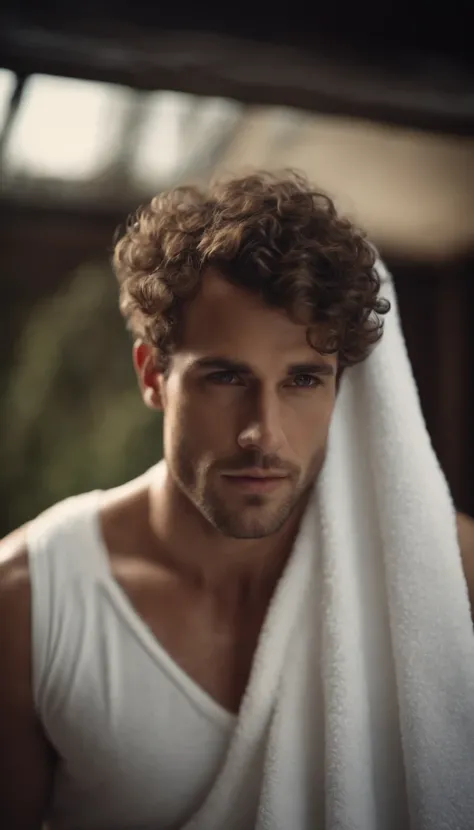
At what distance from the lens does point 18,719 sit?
548mm

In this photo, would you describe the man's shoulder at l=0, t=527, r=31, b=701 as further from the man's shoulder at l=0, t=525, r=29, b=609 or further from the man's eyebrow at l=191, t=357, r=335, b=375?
the man's eyebrow at l=191, t=357, r=335, b=375

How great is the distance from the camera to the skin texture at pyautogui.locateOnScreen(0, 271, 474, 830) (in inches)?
19.5

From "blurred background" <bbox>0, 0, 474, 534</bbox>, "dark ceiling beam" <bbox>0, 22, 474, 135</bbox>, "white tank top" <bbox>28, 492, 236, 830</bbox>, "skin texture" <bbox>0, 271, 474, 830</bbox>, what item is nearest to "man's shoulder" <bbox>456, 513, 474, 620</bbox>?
"skin texture" <bbox>0, 271, 474, 830</bbox>

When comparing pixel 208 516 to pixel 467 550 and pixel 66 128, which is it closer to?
pixel 467 550

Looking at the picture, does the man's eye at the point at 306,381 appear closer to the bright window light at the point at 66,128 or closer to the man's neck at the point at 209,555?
the man's neck at the point at 209,555

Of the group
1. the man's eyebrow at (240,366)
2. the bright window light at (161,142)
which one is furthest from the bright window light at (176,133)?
the man's eyebrow at (240,366)

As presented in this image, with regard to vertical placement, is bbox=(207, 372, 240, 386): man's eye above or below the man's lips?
above

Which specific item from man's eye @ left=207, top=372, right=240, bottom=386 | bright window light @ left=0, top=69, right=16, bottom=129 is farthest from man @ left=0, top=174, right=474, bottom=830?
bright window light @ left=0, top=69, right=16, bottom=129

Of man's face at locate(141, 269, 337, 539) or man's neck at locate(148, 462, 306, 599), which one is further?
man's neck at locate(148, 462, 306, 599)

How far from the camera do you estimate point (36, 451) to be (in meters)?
0.63

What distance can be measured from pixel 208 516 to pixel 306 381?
0.39 feet

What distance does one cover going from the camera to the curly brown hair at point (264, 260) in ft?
→ 1.63

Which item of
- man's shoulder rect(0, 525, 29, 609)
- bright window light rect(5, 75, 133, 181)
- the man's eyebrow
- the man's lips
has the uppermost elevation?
bright window light rect(5, 75, 133, 181)

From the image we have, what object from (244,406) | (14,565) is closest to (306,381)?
(244,406)
